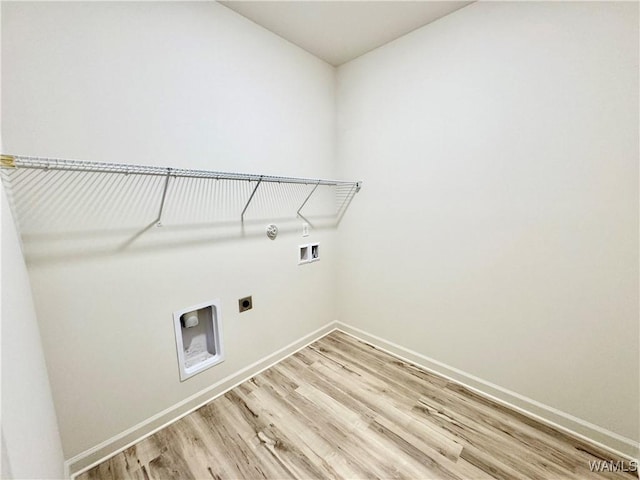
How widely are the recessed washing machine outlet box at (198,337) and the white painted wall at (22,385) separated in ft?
1.76

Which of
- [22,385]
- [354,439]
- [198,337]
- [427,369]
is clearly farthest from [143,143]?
[427,369]

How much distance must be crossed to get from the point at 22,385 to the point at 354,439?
Answer: 1.40 meters

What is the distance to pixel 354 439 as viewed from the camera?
4.61 ft

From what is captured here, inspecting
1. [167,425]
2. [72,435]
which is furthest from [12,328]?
[167,425]

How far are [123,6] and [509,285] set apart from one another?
97.8 inches

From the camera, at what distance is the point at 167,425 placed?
149 centimetres

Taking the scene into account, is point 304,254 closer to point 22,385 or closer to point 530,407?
point 22,385

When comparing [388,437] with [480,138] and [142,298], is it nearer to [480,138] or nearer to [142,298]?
[142,298]

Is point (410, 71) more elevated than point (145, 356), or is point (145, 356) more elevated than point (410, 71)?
point (410, 71)

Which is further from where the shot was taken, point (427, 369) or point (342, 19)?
point (427, 369)

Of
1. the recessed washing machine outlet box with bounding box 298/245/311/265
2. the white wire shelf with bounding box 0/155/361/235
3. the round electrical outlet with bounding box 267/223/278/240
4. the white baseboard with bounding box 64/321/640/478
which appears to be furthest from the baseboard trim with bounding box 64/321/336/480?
the white wire shelf with bounding box 0/155/361/235

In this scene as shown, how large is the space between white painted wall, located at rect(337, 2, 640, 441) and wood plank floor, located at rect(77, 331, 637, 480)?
250 mm

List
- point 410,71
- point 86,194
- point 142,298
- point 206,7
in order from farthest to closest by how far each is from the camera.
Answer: point 410,71 < point 206,7 < point 142,298 < point 86,194

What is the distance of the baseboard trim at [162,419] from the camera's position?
125 cm
